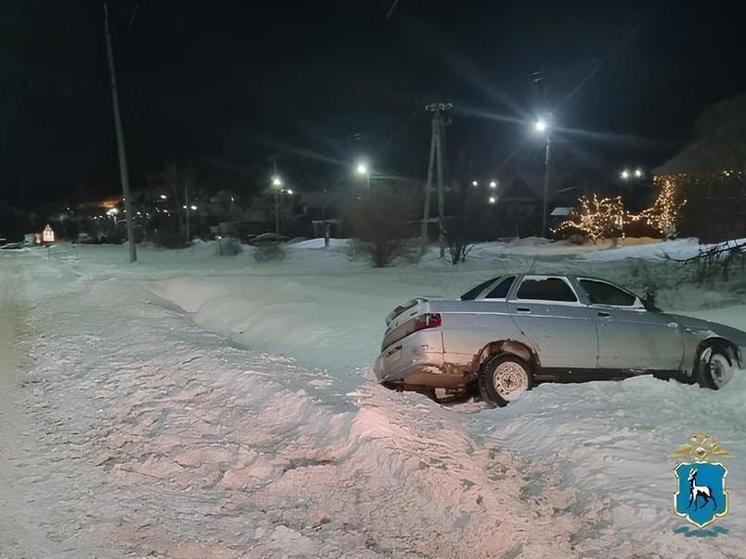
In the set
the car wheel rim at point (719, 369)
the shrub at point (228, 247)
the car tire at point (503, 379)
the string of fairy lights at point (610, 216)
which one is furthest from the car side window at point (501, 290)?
the string of fairy lights at point (610, 216)

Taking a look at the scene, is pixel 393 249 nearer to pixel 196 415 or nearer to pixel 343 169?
pixel 196 415

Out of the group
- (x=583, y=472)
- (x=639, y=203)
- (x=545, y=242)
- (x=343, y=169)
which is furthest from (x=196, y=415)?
(x=343, y=169)

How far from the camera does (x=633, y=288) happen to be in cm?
1927

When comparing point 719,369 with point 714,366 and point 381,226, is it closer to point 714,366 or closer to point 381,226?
point 714,366

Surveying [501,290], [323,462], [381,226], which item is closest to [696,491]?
[323,462]

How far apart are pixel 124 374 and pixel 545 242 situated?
A: 38282 millimetres

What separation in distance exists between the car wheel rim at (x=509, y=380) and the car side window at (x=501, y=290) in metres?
0.87

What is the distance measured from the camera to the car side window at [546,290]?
7.98 meters

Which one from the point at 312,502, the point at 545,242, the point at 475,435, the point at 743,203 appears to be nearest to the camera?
the point at 312,502

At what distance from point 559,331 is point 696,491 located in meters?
3.93

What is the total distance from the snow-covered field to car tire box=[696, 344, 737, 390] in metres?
0.80

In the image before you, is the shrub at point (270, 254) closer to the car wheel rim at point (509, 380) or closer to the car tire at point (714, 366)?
the car wheel rim at point (509, 380)

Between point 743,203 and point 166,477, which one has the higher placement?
point 743,203

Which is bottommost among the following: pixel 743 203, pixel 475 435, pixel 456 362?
pixel 475 435
